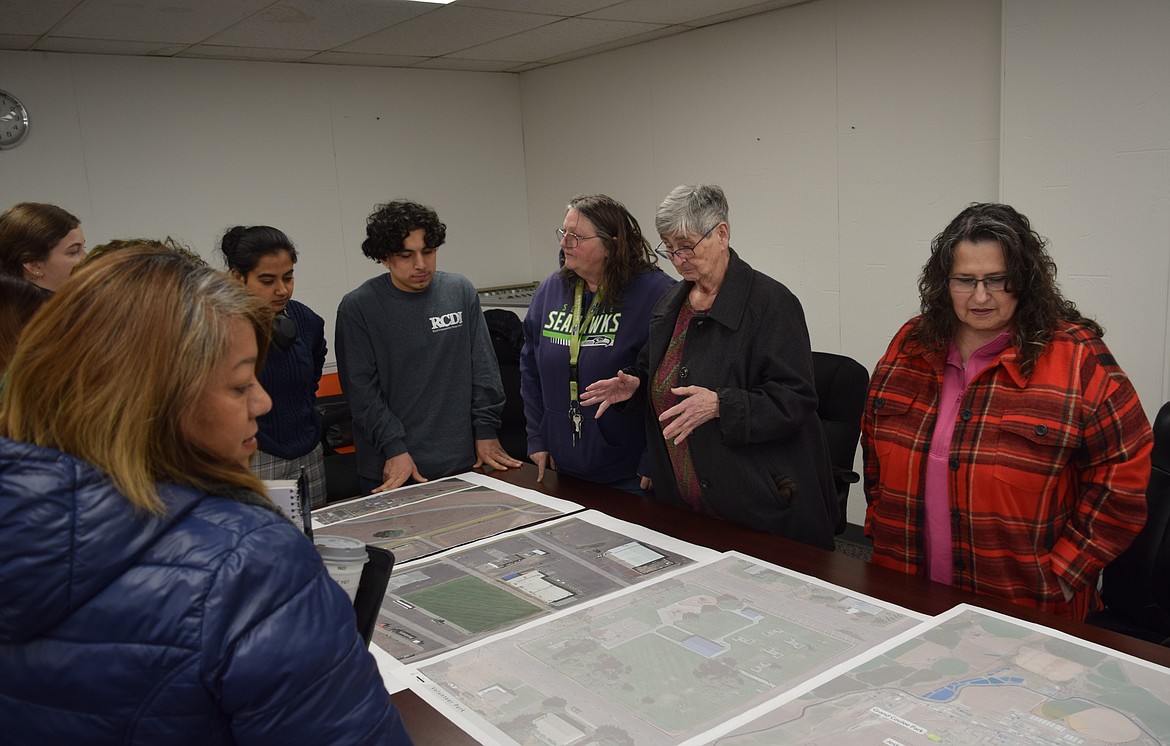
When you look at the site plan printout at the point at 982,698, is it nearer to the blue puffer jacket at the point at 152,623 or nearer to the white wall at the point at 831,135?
the blue puffer jacket at the point at 152,623

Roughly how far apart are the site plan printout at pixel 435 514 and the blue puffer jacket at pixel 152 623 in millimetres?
1128

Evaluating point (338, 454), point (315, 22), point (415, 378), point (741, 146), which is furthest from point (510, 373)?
point (315, 22)

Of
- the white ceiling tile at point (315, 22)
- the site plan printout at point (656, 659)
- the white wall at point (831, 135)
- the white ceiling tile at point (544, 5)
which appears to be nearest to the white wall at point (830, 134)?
the white wall at point (831, 135)

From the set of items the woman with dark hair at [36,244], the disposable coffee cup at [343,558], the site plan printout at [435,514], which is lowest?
the site plan printout at [435,514]

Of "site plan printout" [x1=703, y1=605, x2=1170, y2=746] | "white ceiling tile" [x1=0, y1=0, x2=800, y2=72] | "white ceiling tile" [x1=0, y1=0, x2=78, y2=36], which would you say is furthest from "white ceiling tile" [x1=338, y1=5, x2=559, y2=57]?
"site plan printout" [x1=703, y1=605, x2=1170, y2=746]

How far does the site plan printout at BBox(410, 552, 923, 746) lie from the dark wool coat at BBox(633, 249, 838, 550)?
15.0 inches

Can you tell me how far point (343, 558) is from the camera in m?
1.13

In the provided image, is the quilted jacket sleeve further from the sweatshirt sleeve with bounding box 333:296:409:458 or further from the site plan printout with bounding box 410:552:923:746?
the sweatshirt sleeve with bounding box 333:296:409:458

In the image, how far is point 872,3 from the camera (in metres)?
3.78

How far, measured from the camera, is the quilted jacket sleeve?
2.81 ft

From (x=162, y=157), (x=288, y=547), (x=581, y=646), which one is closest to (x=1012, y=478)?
(x=581, y=646)

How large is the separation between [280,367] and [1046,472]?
2.02 meters

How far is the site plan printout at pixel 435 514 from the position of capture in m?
2.16

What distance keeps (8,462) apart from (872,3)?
12.4 feet
